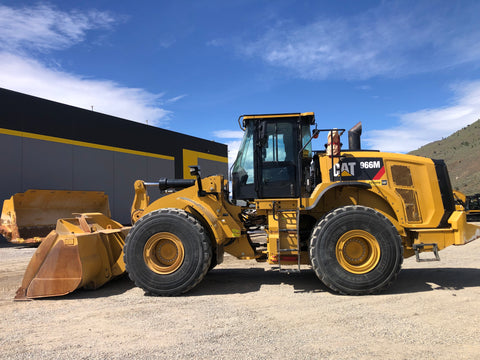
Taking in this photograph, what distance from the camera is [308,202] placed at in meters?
5.50

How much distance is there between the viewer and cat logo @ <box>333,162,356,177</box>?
5586mm

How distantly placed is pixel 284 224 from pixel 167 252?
1783mm

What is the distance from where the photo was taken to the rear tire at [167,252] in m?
5.21

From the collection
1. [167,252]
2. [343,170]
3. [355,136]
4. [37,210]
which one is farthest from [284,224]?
[37,210]

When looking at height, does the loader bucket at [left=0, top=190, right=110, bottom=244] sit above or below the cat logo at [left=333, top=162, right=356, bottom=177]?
below

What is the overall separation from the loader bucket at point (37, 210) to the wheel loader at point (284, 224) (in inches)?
229

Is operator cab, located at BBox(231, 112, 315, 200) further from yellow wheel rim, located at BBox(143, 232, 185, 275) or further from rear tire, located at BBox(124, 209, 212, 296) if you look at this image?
yellow wheel rim, located at BBox(143, 232, 185, 275)

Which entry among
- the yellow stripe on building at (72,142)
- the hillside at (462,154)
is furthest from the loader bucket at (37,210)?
the hillside at (462,154)

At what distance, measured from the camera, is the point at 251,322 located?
397 cm

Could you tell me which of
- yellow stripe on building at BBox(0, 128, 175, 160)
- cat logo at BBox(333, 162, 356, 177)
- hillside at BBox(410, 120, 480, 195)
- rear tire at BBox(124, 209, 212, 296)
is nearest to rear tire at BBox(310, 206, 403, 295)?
cat logo at BBox(333, 162, 356, 177)

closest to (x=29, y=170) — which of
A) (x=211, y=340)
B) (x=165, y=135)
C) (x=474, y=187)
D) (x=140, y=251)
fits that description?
(x=165, y=135)

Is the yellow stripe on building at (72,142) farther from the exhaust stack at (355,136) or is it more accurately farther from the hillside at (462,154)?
the hillside at (462,154)

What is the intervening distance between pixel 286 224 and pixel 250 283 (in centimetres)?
125

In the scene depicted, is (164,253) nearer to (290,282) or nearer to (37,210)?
(290,282)
